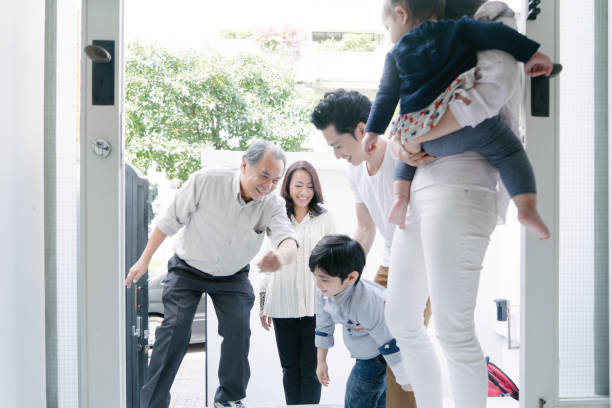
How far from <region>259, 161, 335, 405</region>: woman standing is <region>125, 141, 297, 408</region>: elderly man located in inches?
15.9

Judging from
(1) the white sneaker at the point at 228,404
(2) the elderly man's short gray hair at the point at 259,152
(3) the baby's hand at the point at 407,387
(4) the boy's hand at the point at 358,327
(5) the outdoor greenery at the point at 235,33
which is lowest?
(1) the white sneaker at the point at 228,404

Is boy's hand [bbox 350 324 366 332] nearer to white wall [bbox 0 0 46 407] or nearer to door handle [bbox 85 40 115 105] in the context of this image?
white wall [bbox 0 0 46 407]

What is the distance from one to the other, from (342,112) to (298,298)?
119 centimetres

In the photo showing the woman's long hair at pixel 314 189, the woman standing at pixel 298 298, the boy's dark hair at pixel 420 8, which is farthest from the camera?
the woman's long hair at pixel 314 189

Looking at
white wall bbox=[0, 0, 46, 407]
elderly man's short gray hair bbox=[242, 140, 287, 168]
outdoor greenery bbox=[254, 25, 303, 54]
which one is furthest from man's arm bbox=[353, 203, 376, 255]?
outdoor greenery bbox=[254, 25, 303, 54]

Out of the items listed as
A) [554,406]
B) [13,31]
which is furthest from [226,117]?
[554,406]

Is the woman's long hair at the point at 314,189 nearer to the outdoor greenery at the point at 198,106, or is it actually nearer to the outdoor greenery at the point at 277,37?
the outdoor greenery at the point at 198,106

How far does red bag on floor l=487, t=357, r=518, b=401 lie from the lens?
10.2ft

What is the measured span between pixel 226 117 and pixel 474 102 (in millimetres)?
6563

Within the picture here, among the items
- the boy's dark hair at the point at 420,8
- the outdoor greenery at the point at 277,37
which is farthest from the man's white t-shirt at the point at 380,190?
the outdoor greenery at the point at 277,37

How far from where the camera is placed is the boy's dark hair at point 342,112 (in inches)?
68.6

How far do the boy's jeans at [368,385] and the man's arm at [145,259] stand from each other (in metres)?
0.96

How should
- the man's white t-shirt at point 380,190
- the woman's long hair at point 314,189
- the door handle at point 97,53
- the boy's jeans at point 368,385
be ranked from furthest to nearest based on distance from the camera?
the woman's long hair at point 314,189 → the boy's jeans at point 368,385 → the man's white t-shirt at point 380,190 → the door handle at point 97,53

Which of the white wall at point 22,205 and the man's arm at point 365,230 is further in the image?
the man's arm at point 365,230
